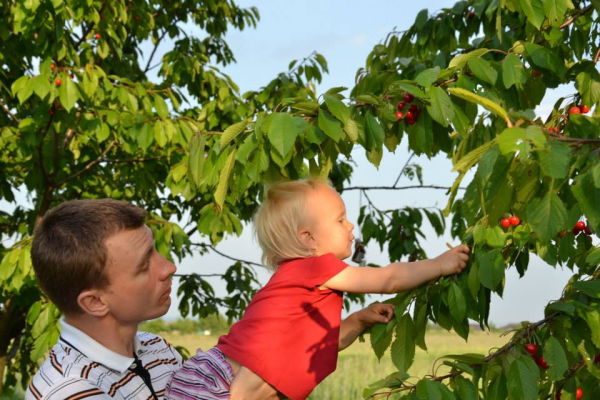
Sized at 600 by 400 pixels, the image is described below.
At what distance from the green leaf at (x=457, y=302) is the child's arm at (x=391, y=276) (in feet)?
0.54

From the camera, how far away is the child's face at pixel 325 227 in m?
2.79

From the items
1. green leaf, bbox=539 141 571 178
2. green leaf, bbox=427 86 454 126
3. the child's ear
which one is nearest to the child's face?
the child's ear

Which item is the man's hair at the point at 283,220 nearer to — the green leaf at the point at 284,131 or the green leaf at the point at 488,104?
the green leaf at the point at 284,131

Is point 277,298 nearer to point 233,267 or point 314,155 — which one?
point 314,155

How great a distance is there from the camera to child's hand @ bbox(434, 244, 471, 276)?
8.12ft

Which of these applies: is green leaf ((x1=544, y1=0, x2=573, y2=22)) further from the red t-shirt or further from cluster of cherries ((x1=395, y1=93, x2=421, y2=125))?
the red t-shirt

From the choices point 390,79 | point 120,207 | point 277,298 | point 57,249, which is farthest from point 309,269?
point 390,79

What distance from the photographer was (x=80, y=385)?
1917 millimetres

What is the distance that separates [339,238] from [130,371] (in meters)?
0.95

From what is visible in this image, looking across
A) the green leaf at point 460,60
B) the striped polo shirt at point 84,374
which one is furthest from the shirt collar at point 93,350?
the green leaf at point 460,60

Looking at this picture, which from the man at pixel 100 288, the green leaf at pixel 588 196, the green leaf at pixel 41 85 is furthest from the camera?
the green leaf at pixel 41 85

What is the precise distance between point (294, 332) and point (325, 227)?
39cm

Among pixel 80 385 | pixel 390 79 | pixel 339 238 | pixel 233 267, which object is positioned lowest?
pixel 80 385

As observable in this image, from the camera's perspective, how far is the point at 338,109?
2.46 metres
